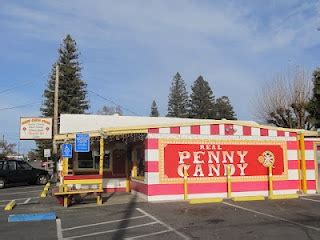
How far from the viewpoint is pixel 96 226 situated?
11.0 meters

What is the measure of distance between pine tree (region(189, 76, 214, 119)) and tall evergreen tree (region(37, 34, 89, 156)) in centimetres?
2609

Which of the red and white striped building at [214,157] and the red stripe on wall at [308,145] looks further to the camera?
the red stripe on wall at [308,145]

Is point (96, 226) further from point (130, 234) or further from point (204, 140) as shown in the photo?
→ point (204, 140)

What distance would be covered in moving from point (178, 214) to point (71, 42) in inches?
2135

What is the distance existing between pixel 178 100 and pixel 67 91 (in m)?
29.4

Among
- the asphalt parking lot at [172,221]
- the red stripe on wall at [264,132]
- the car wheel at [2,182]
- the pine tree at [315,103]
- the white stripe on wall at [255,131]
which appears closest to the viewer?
the asphalt parking lot at [172,221]

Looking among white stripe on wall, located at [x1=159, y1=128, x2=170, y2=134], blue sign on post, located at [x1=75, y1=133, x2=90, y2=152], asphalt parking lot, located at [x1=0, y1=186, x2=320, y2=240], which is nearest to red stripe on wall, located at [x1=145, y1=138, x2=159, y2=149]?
white stripe on wall, located at [x1=159, y1=128, x2=170, y2=134]

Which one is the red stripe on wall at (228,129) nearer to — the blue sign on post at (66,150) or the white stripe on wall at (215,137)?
the white stripe on wall at (215,137)

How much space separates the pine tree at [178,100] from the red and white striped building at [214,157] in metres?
63.0

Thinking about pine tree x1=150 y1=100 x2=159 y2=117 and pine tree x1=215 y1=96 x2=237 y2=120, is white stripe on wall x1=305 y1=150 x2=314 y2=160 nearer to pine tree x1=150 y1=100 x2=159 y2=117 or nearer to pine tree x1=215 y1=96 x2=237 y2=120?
pine tree x1=215 y1=96 x2=237 y2=120

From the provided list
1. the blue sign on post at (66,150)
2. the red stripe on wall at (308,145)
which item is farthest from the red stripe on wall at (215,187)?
the blue sign on post at (66,150)

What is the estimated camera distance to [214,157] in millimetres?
16922

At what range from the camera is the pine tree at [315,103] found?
1316 inches

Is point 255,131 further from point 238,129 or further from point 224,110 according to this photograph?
point 224,110
